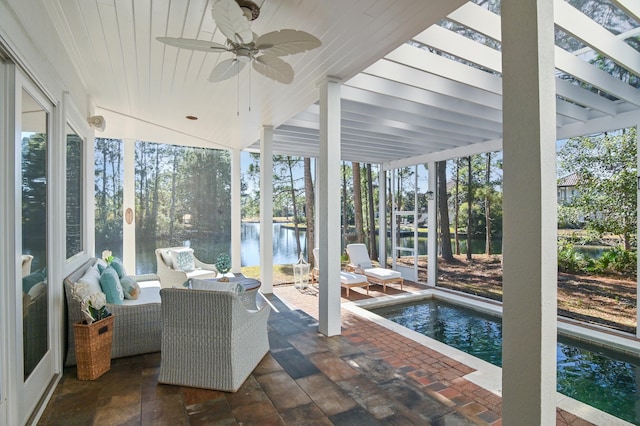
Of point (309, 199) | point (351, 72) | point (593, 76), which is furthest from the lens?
point (309, 199)

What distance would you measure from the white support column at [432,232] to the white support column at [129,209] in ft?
21.2

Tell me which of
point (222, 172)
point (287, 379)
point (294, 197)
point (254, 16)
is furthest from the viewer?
point (294, 197)

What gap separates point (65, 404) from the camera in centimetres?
232

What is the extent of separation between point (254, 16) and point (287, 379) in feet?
9.22

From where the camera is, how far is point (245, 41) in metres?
2.17

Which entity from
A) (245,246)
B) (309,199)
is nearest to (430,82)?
(309,199)

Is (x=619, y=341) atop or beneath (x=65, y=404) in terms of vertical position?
beneath

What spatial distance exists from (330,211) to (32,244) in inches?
102

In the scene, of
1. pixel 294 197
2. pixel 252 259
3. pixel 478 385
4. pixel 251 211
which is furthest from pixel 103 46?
pixel 294 197

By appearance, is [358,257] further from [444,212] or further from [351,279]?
[444,212]

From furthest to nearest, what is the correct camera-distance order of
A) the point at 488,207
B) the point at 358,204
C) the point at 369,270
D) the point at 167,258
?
1. the point at 358,204
2. the point at 369,270
3. the point at 488,207
4. the point at 167,258

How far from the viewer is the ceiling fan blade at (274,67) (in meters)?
2.41

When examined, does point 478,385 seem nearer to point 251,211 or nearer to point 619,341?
point 619,341

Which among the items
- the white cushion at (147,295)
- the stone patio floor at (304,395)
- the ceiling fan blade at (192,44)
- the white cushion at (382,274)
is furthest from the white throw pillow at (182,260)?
the ceiling fan blade at (192,44)
